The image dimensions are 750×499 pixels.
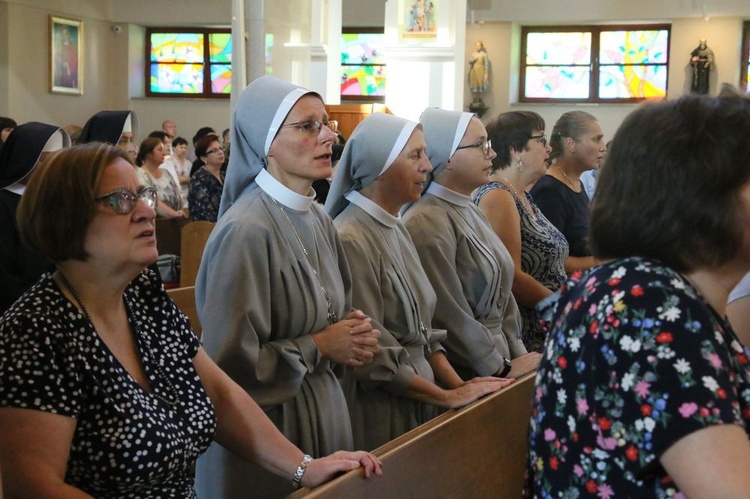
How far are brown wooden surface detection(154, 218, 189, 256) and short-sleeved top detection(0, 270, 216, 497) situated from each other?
5.66 metres

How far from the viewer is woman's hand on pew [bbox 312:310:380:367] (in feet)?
9.05

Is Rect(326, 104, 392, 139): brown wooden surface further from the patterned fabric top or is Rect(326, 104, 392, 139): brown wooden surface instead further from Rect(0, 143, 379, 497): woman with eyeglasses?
Rect(0, 143, 379, 497): woman with eyeglasses

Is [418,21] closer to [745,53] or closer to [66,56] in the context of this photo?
[745,53]

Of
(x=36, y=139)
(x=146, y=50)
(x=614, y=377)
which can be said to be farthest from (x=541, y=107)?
(x=614, y=377)

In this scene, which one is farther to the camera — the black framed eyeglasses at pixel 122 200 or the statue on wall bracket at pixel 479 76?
the statue on wall bracket at pixel 479 76

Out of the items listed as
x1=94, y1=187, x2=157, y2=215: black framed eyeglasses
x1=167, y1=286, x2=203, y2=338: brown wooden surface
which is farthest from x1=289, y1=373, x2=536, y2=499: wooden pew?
x1=167, y1=286, x2=203, y2=338: brown wooden surface

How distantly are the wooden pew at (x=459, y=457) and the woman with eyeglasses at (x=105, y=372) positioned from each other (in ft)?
0.29

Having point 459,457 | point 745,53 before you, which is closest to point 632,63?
point 745,53

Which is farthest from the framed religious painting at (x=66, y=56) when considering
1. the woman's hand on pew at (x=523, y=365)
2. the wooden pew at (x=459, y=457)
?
the wooden pew at (x=459, y=457)

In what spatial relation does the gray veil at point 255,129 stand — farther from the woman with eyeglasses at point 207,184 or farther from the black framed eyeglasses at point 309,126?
the woman with eyeglasses at point 207,184

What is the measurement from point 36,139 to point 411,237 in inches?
63.6

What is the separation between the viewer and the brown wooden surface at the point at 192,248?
5668mm

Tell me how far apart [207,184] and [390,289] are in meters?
5.71

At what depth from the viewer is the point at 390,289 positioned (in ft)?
10.7
